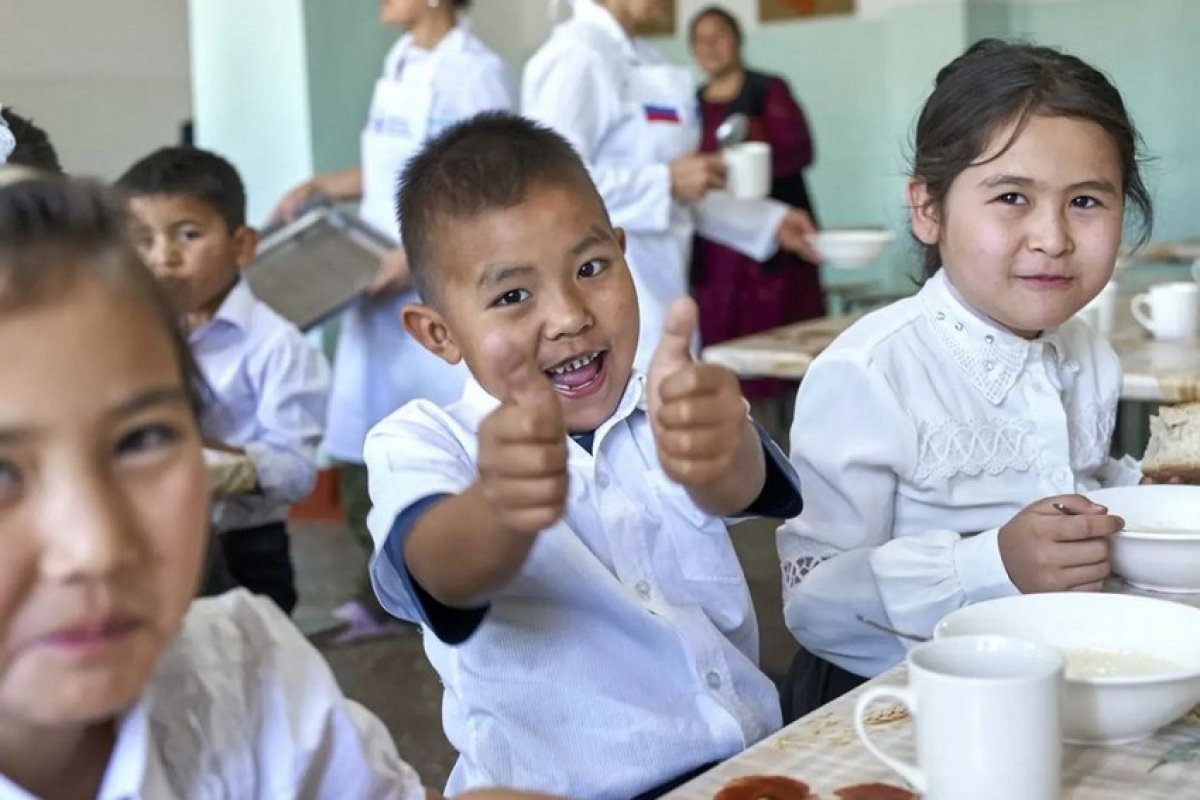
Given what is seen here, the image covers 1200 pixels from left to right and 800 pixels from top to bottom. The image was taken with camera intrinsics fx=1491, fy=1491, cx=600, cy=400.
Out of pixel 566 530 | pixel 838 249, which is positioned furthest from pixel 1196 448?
pixel 838 249

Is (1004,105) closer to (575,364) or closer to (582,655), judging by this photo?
(575,364)

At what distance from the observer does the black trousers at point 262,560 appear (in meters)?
2.63

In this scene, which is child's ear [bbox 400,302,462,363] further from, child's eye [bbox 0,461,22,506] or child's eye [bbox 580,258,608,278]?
Result: child's eye [bbox 0,461,22,506]

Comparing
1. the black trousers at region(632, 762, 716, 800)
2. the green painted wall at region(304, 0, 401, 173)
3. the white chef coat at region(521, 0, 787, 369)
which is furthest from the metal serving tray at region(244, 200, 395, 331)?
the black trousers at region(632, 762, 716, 800)

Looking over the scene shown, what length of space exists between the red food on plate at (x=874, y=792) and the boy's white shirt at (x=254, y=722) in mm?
263

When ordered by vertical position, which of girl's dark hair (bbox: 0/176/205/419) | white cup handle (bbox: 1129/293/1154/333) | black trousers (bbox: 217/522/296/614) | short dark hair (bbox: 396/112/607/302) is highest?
girl's dark hair (bbox: 0/176/205/419)

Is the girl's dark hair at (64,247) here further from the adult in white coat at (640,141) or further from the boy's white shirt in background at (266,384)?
the adult in white coat at (640,141)

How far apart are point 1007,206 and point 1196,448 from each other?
16.8 inches

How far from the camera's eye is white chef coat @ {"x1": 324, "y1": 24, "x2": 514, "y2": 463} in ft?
13.0

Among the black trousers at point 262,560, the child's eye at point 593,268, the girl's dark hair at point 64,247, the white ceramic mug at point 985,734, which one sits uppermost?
the girl's dark hair at point 64,247

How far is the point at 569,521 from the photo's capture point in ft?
4.25

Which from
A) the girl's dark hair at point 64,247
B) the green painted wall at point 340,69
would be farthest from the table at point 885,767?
the green painted wall at point 340,69

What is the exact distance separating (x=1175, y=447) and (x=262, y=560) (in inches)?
62.3

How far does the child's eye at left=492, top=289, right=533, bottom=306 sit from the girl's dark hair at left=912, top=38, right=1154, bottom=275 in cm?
58
